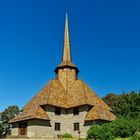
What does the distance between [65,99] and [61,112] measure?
8.53 ft

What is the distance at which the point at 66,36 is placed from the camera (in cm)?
5225

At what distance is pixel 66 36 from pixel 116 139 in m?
28.2

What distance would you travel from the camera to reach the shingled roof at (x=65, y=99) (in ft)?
127

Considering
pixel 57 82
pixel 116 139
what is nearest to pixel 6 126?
pixel 57 82

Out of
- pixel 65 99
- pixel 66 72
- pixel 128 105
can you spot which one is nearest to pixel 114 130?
pixel 65 99

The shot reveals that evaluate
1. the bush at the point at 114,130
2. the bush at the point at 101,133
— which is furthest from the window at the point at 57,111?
the bush at the point at 101,133

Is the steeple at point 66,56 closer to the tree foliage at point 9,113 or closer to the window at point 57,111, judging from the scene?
the window at point 57,111

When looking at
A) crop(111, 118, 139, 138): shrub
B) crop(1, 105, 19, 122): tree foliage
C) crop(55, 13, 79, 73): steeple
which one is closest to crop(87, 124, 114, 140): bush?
crop(111, 118, 139, 138): shrub

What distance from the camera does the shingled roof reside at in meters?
38.7

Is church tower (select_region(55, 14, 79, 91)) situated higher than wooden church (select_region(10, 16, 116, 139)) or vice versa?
church tower (select_region(55, 14, 79, 91))

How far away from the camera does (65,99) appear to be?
43219mm

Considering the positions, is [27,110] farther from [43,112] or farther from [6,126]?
[6,126]

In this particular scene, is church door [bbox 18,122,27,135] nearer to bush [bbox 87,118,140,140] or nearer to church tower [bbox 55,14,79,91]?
church tower [bbox 55,14,79,91]

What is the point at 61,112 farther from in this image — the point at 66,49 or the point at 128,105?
the point at 128,105
